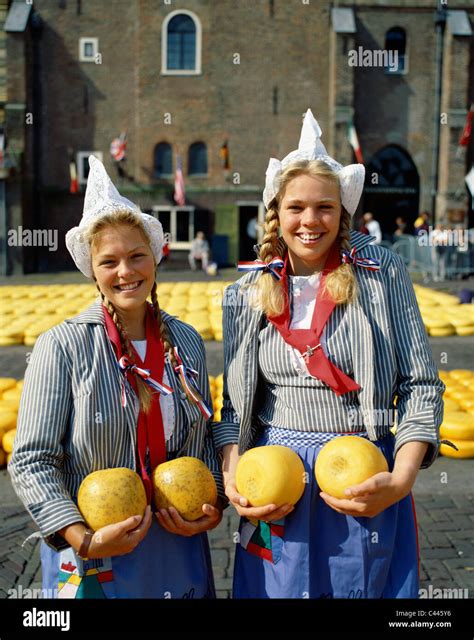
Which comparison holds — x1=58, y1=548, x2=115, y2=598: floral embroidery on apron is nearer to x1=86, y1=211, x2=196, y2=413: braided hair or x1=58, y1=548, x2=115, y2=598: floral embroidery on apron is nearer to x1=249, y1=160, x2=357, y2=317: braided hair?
x1=86, y1=211, x2=196, y2=413: braided hair

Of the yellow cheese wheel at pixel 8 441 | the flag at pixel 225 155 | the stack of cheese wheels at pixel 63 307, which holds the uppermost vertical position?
the flag at pixel 225 155

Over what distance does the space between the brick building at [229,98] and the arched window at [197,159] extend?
0.11 m

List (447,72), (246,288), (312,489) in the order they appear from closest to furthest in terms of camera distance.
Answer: (312,489) → (246,288) → (447,72)

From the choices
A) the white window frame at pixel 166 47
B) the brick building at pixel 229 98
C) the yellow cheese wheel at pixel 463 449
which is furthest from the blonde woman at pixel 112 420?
the white window frame at pixel 166 47

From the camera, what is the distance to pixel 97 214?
2533mm

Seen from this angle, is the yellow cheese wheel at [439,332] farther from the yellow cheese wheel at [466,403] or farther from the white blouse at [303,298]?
the white blouse at [303,298]

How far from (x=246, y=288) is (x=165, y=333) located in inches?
14.2

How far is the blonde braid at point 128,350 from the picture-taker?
254 centimetres

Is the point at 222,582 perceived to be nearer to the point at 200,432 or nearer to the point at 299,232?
the point at 200,432

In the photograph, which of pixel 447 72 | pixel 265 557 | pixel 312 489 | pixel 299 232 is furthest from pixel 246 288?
pixel 447 72

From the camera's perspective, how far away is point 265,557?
257 cm

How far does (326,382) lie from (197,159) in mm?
27917

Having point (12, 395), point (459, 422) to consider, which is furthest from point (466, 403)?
point (12, 395)

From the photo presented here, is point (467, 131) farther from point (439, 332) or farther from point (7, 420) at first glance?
point (7, 420)
